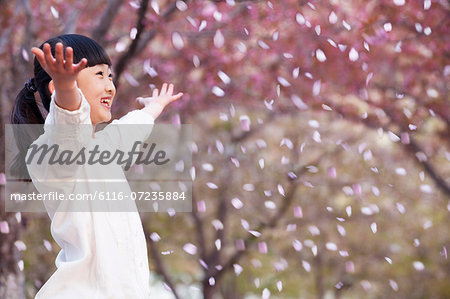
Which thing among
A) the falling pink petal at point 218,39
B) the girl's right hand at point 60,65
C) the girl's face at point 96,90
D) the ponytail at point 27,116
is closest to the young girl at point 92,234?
the girl's face at point 96,90

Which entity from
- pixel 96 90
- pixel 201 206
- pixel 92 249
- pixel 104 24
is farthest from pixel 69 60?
pixel 201 206

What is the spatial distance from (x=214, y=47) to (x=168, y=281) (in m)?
2.69

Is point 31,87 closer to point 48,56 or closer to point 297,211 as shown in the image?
point 48,56

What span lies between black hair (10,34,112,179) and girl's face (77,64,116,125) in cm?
3

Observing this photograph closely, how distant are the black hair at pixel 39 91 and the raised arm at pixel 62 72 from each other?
472 millimetres

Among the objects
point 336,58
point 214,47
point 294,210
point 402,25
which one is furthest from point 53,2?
point 294,210

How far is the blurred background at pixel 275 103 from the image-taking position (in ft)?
16.8

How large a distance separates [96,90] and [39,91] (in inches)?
8.9

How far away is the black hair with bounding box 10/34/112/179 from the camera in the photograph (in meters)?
2.29

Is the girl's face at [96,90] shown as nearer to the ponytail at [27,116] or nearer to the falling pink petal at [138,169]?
the ponytail at [27,116]

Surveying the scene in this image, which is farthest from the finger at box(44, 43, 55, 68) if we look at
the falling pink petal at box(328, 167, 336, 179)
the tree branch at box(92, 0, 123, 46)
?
the falling pink petal at box(328, 167, 336, 179)

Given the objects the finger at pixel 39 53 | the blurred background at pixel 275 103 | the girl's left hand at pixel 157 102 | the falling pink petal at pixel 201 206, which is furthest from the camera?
the falling pink petal at pixel 201 206

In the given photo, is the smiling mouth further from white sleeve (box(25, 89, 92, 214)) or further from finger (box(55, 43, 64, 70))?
finger (box(55, 43, 64, 70))

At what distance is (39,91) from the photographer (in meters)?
2.35
